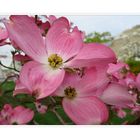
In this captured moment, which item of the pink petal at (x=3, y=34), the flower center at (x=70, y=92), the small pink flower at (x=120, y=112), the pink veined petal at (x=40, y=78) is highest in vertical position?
the pink petal at (x=3, y=34)

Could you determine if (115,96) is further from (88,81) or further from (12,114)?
(12,114)

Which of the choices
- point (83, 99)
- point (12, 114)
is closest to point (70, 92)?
point (83, 99)

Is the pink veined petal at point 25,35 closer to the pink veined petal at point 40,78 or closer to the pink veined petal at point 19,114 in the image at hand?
the pink veined petal at point 40,78

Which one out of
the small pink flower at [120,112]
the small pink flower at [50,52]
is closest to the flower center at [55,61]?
the small pink flower at [50,52]

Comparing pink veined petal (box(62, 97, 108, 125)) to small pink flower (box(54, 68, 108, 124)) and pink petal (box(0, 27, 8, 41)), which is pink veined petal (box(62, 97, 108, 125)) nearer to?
small pink flower (box(54, 68, 108, 124))
